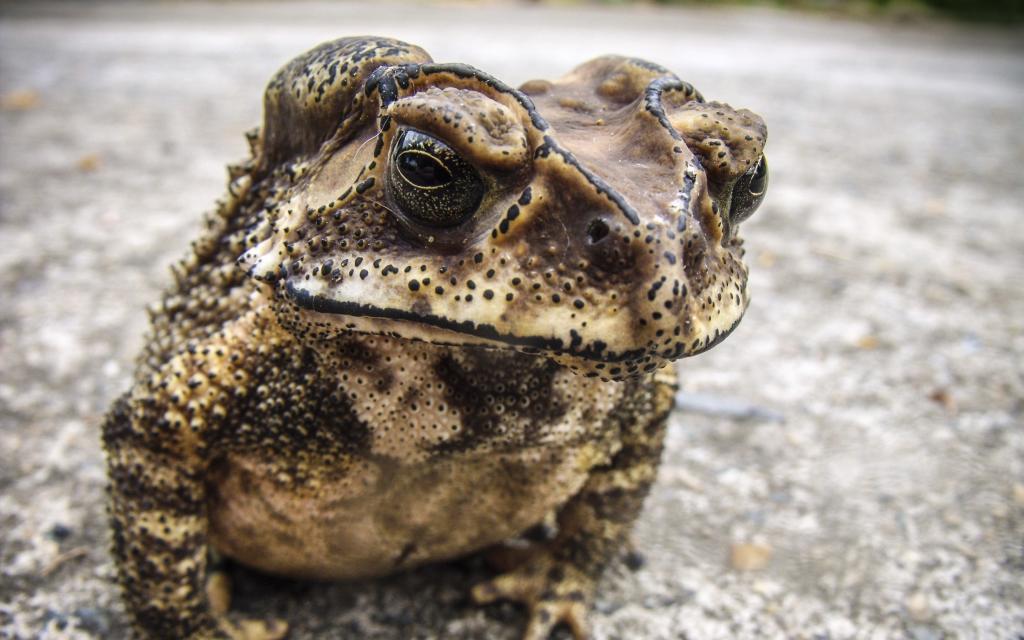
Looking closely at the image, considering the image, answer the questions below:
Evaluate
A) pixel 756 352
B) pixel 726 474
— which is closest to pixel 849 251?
pixel 756 352

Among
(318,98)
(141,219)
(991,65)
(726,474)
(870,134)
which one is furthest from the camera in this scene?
(991,65)

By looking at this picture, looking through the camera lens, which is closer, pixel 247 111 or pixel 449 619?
pixel 449 619

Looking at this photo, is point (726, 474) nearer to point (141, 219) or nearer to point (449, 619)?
point (449, 619)

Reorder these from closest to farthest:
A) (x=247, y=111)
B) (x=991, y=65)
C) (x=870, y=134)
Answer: (x=247, y=111)
(x=870, y=134)
(x=991, y=65)

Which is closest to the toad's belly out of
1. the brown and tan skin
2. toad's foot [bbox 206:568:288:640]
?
the brown and tan skin

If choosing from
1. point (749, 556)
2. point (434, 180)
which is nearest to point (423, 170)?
point (434, 180)

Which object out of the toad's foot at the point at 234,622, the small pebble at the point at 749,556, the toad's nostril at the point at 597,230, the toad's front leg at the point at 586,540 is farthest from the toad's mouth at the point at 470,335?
the small pebble at the point at 749,556

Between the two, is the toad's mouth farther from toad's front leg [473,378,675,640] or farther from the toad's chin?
toad's front leg [473,378,675,640]
